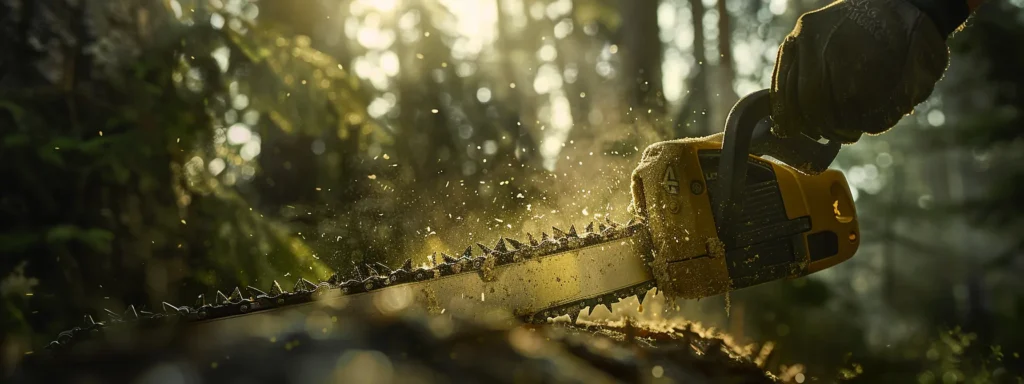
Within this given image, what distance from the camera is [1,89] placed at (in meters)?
3.85

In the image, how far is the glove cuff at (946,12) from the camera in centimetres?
207

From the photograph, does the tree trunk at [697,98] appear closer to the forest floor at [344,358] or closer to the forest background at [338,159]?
the forest background at [338,159]

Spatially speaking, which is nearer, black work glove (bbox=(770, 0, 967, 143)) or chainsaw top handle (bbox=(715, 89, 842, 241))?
black work glove (bbox=(770, 0, 967, 143))

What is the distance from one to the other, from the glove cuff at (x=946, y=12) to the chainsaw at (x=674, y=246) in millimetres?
525

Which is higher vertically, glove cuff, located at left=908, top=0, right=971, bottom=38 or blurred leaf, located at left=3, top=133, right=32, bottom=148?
blurred leaf, located at left=3, top=133, right=32, bottom=148

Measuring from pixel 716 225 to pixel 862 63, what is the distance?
0.73 m

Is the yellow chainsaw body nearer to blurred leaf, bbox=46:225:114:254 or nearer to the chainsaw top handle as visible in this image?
the chainsaw top handle

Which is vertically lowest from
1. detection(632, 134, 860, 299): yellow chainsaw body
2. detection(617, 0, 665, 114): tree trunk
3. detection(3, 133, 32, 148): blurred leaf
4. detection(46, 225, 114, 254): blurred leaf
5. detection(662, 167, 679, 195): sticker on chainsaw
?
detection(632, 134, 860, 299): yellow chainsaw body

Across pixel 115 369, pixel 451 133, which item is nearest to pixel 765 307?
pixel 451 133

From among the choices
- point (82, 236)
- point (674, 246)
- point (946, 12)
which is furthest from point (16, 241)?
point (946, 12)

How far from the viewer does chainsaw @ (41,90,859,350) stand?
228cm

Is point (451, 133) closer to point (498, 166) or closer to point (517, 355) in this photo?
point (498, 166)

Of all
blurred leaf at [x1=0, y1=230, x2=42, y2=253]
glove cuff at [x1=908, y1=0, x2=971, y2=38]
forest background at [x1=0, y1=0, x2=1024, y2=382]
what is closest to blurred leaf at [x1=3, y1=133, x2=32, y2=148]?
forest background at [x1=0, y1=0, x2=1024, y2=382]

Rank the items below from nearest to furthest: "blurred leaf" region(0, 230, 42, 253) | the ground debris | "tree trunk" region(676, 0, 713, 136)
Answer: the ground debris, "blurred leaf" region(0, 230, 42, 253), "tree trunk" region(676, 0, 713, 136)
